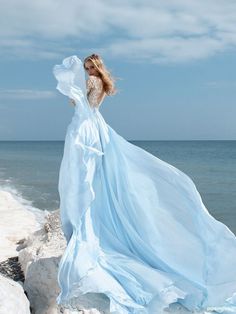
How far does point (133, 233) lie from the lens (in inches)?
226

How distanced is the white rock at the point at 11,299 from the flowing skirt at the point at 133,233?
0.39 meters

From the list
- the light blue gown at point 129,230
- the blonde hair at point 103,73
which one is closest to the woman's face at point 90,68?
the blonde hair at point 103,73

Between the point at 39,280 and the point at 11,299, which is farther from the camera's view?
the point at 39,280

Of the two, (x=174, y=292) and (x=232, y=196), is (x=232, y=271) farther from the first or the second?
(x=232, y=196)

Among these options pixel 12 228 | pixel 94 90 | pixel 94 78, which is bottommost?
pixel 12 228

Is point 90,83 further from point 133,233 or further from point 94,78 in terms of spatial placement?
point 133,233

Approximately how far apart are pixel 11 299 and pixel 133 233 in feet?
5.02

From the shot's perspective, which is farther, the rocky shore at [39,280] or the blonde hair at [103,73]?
the blonde hair at [103,73]

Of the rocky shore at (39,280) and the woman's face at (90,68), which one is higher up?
the woman's face at (90,68)

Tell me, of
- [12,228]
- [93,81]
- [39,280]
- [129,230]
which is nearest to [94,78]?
[93,81]

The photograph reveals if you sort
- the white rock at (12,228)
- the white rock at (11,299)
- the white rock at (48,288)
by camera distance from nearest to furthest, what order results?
the white rock at (11,299), the white rock at (48,288), the white rock at (12,228)

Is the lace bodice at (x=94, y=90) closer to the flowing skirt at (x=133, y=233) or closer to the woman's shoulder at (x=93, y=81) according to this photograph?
the woman's shoulder at (x=93, y=81)

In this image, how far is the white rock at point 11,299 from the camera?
14.8 ft

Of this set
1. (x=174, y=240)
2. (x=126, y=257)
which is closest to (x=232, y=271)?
(x=174, y=240)
